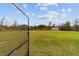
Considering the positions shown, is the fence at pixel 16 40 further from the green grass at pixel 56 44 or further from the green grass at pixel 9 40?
the green grass at pixel 56 44

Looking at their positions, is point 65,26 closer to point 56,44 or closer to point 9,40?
point 56,44

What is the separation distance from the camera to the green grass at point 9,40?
186 centimetres

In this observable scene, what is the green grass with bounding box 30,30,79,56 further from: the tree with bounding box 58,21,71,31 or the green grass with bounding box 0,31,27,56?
the green grass with bounding box 0,31,27,56

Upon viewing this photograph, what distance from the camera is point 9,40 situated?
6.22 ft

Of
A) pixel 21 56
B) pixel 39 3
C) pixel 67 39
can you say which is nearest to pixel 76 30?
pixel 67 39

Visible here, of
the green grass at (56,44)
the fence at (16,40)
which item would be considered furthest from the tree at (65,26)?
the fence at (16,40)

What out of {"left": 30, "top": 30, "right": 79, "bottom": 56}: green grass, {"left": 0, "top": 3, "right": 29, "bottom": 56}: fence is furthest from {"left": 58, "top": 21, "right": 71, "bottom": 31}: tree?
{"left": 0, "top": 3, "right": 29, "bottom": 56}: fence

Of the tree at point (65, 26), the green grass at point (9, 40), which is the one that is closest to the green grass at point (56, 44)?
the tree at point (65, 26)

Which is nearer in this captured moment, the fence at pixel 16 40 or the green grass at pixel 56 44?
the fence at pixel 16 40

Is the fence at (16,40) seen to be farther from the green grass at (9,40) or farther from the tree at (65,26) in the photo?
the tree at (65,26)

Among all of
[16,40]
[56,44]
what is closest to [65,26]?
[56,44]

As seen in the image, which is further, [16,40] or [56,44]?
[56,44]

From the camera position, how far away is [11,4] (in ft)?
6.40

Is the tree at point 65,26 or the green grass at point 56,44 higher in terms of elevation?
the tree at point 65,26
